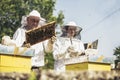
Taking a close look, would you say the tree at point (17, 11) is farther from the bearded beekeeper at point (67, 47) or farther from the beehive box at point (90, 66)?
the beehive box at point (90, 66)

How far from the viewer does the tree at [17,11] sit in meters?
34.1

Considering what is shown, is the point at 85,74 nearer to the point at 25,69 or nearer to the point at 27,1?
the point at 25,69

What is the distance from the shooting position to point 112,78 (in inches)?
77.9

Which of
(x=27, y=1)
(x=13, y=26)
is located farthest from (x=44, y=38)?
(x=27, y=1)

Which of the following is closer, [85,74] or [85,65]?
[85,74]

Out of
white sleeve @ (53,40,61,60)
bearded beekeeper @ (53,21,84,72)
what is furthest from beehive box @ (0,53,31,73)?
white sleeve @ (53,40,61,60)

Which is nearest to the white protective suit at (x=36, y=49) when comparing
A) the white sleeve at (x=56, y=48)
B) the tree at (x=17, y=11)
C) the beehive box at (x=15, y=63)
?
the white sleeve at (x=56, y=48)

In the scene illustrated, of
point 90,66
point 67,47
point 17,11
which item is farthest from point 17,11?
point 90,66

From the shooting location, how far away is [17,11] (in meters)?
36.3

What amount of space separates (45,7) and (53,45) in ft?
100

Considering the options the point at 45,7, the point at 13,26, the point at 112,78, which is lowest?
the point at 112,78

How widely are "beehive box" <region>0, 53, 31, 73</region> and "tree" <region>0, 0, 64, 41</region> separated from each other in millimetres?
26951

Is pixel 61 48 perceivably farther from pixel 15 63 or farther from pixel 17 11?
pixel 17 11

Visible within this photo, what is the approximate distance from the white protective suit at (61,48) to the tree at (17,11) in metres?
24.4
